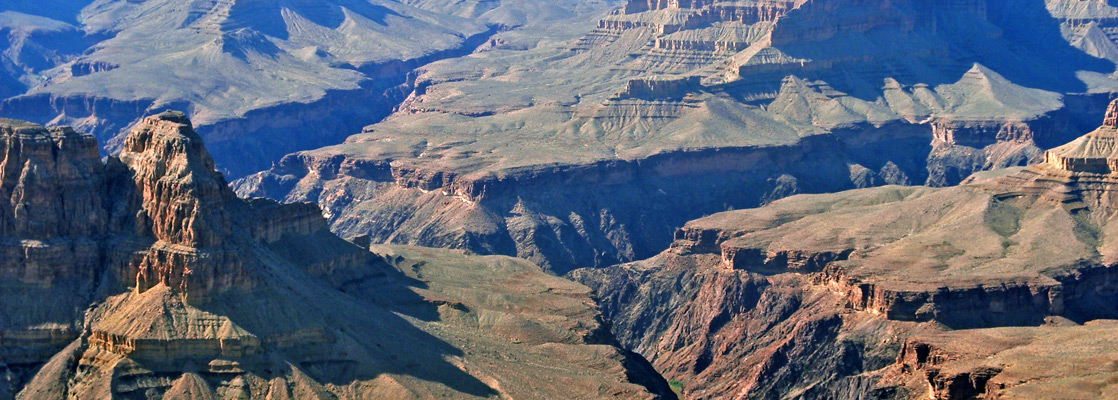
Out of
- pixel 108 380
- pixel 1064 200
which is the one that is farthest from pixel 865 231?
pixel 108 380

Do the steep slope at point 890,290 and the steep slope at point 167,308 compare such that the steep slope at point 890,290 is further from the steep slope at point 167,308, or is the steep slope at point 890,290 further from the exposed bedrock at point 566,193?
the steep slope at point 167,308

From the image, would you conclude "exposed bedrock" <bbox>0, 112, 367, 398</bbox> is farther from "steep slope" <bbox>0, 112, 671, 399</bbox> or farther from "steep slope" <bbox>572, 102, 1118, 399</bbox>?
"steep slope" <bbox>572, 102, 1118, 399</bbox>

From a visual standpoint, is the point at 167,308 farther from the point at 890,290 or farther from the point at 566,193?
the point at 566,193

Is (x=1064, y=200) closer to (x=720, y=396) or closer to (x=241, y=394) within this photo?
(x=720, y=396)

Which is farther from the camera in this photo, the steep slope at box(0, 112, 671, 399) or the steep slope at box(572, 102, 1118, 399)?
the steep slope at box(572, 102, 1118, 399)

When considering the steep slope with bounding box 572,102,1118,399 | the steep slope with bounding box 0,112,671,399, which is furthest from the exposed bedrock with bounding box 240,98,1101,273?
the steep slope with bounding box 0,112,671,399

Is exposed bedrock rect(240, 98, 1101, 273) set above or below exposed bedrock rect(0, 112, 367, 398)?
below
